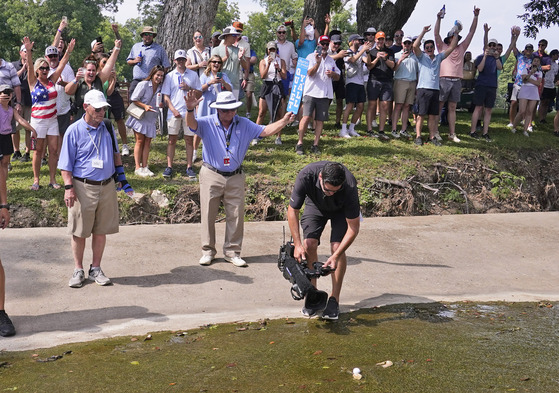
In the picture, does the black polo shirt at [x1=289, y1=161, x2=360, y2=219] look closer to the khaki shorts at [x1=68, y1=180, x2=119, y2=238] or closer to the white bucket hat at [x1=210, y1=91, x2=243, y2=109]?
the white bucket hat at [x1=210, y1=91, x2=243, y2=109]

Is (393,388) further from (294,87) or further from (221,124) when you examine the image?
(294,87)

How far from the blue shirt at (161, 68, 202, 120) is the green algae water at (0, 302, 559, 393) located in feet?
18.8

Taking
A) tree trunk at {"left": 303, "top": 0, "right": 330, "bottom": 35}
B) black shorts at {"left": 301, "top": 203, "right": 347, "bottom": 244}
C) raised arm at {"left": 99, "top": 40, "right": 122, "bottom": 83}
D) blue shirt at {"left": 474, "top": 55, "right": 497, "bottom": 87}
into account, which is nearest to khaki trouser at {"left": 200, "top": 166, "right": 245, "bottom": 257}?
black shorts at {"left": 301, "top": 203, "right": 347, "bottom": 244}

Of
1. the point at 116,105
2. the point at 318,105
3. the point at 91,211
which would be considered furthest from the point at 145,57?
the point at 91,211

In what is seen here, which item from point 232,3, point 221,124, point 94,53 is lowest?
point 221,124

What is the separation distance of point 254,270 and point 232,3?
7452cm

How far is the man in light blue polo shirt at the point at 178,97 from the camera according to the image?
10648 millimetres

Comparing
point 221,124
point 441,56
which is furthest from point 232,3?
point 221,124

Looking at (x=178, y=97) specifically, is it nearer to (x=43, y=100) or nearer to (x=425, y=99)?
(x=43, y=100)

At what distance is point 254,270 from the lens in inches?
301

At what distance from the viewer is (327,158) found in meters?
11.9

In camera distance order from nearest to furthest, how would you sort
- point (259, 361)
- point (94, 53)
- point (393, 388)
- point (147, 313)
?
1. point (393, 388)
2. point (259, 361)
3. point (147, 313)
4. point (94, 53)

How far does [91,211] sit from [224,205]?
1.66 meters

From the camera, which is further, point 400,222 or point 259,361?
point 400,222
